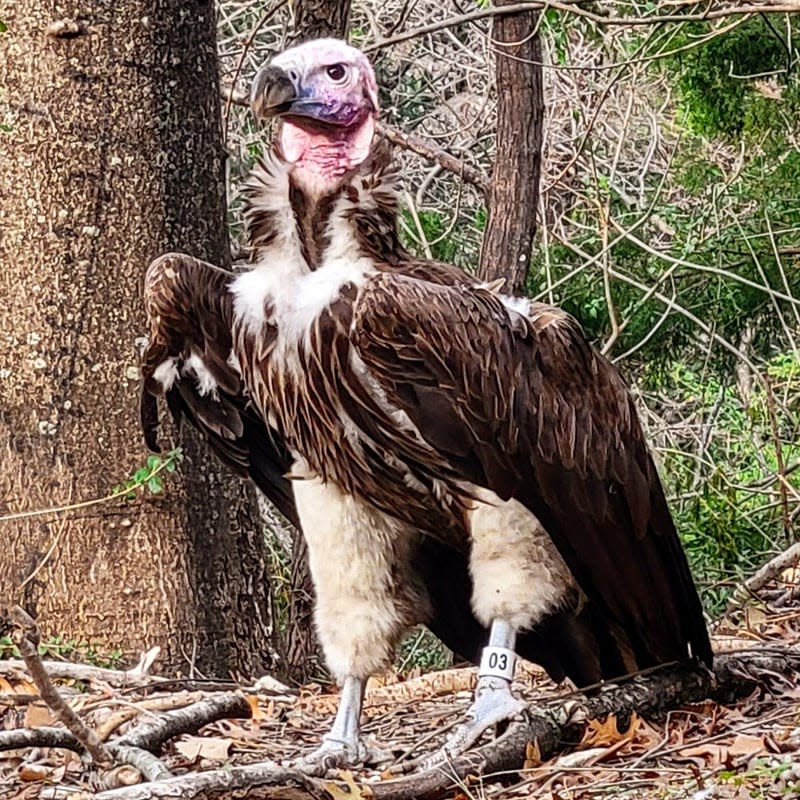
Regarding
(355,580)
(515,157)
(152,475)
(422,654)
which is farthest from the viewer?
(422,654)

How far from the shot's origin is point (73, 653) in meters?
4.70

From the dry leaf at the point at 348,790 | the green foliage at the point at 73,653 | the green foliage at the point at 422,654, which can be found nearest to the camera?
the dry leaf at the point at 348,790

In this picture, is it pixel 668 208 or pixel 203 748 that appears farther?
pixel 668 208

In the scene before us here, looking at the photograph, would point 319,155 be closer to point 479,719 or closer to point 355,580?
point 355,580

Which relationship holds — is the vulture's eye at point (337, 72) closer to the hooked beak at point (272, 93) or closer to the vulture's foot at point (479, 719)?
the hooked beak at point (272, 93)

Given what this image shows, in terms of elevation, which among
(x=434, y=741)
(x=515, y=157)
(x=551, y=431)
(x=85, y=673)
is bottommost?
(x=434, y=741)

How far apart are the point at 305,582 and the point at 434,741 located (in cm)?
234

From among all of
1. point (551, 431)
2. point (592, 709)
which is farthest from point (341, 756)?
point (551, 431)

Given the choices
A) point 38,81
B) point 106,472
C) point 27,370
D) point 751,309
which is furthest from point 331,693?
point 751,309

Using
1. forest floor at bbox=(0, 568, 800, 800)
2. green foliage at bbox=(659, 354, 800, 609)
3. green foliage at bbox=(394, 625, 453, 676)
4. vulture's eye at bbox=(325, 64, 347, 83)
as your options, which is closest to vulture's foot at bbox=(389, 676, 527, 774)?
forest floor at bbox=(0, 568, 800, 800)

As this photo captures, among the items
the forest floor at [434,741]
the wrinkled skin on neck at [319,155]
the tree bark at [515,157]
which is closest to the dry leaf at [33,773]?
the forest floor at [434,741]

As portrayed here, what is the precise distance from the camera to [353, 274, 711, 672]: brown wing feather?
345cm

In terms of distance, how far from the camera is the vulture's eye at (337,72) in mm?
3781

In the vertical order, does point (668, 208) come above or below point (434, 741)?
above
